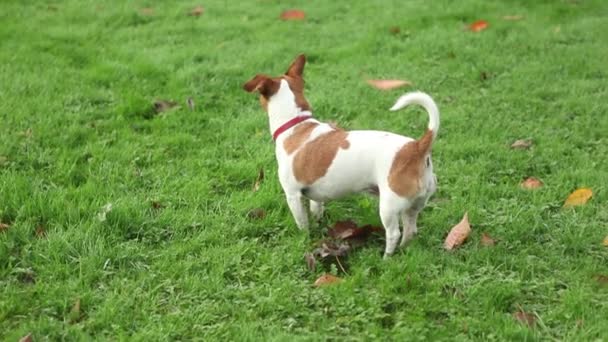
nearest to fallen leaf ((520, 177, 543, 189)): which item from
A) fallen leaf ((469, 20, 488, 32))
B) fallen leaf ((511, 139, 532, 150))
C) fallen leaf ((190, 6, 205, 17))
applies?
fallen leaf ((511, 139, 532, 150))

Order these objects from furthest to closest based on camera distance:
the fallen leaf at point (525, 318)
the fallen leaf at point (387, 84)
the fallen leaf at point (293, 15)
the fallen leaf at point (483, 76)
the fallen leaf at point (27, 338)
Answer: the fallen leaf at point (293, 15) < the fallen leaf at point (483, 76) < the fallen leaf at point (387, 84) < the fallen leaf at point (525, 318) < the fallen leaf at point (27, 338)

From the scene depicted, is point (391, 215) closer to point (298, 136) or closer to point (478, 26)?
point (298, 136)

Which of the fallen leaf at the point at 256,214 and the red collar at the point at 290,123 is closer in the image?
the red collar at the point at 290,123

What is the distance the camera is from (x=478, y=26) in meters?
8.00

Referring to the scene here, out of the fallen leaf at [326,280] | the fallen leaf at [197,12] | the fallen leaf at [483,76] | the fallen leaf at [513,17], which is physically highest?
the fallen leaf at [197,12]

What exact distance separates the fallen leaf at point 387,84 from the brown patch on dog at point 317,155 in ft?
8.35

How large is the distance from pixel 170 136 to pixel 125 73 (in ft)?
4.77

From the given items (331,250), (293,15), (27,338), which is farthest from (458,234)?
(293,15)

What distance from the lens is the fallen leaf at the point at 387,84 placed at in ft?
21.6

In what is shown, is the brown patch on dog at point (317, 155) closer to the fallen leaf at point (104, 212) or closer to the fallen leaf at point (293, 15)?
the fallen leaf at point (104, 212)

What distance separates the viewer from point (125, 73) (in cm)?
679

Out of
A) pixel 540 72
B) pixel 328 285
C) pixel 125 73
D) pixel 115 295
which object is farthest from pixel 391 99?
pixel 115 295

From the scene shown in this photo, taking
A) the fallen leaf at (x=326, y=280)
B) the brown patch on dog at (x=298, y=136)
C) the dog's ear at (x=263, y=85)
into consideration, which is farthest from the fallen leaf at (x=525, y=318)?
the dog's ear at (x=263, y=85)

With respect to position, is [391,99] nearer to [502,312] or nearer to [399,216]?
[399,216]
